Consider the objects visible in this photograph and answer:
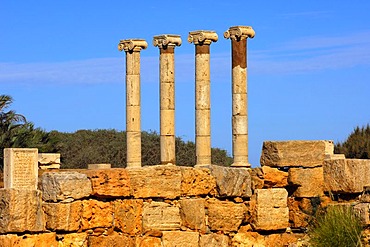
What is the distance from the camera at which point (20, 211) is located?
12.5 metres

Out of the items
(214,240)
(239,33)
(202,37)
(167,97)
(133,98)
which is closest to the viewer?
(214,240)

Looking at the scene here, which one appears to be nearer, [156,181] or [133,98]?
[156,181]

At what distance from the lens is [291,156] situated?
49.0 feet

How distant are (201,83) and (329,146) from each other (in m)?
8.80

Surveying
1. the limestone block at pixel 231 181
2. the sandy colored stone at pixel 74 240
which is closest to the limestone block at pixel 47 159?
the limestone block at pixel 231 181

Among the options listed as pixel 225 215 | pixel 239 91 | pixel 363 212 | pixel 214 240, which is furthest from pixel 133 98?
pixel 363 212

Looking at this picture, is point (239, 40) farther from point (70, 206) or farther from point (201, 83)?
point (70, 206)

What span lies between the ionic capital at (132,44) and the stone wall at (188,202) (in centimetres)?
2105

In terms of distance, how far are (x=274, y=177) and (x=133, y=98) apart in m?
20.8

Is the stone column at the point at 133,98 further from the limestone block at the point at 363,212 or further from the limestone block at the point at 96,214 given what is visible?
the limestone block at the point at 363,212

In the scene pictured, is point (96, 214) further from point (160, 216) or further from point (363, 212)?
point (363, 212)

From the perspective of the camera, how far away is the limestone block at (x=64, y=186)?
12.8m

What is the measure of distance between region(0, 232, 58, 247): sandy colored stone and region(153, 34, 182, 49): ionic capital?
22.2m

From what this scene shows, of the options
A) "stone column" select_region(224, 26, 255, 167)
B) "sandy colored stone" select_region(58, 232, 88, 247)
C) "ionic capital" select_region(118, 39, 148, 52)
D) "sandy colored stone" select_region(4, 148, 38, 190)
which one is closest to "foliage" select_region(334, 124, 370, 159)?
"stone column" select_region(224, 26, 255, 167)
